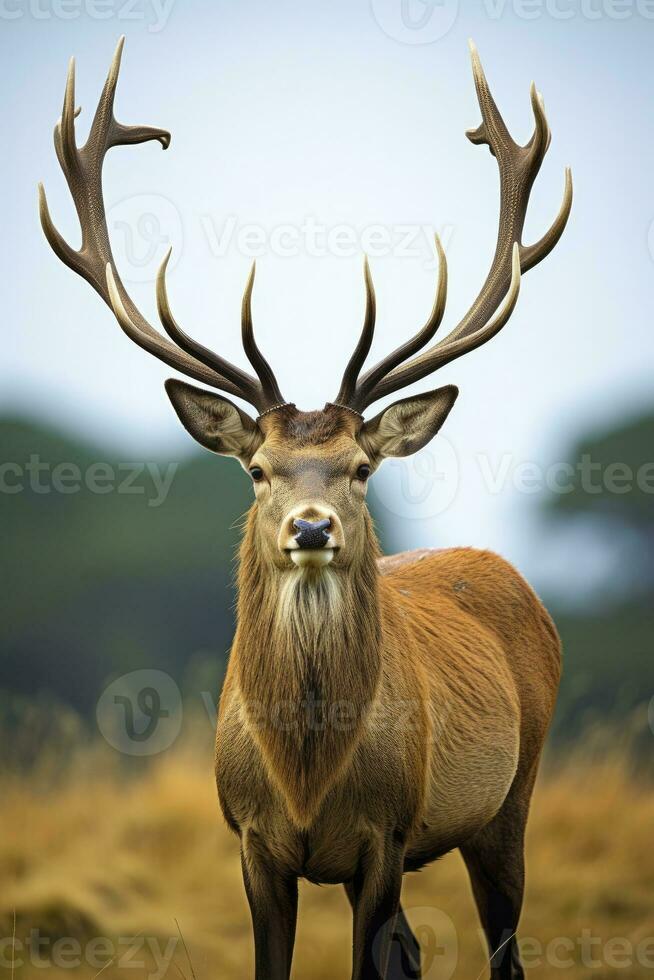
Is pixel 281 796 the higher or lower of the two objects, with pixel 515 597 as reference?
lower

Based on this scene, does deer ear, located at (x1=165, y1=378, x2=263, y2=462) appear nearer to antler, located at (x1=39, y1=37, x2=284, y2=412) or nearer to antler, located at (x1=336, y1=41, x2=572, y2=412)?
antler, located at (x1=39, y1=37, x2=284, y2=412)

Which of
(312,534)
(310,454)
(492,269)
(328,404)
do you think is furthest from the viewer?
(492,269)

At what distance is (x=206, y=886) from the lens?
10.6m

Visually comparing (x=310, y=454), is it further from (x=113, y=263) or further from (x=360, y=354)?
(x=113, y=263)

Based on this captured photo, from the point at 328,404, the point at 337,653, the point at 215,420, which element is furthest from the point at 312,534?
the point at 215,420

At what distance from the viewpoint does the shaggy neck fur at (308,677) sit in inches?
243

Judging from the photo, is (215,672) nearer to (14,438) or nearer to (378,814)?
(14,438)

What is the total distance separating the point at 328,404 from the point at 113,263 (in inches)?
62.9

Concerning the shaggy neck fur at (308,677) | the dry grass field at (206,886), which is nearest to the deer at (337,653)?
the shaggy neck fur at (308,677)

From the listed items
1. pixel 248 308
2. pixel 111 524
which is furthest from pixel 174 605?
pixel 248 308

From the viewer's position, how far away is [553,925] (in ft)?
32.5

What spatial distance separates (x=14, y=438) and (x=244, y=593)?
18.2 metres

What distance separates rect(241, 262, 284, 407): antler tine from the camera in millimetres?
6535

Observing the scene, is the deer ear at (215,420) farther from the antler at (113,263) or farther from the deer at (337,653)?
the antler at (113,263)
